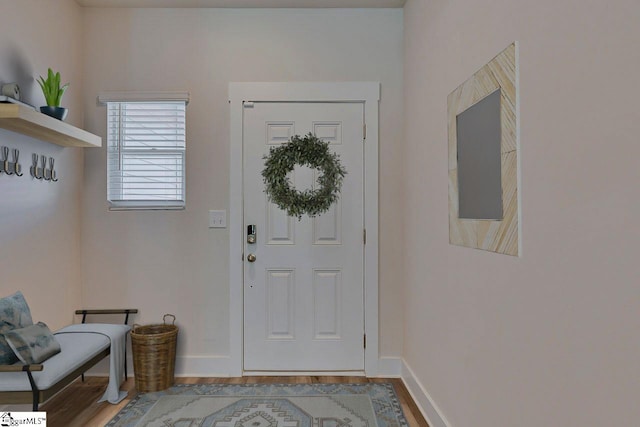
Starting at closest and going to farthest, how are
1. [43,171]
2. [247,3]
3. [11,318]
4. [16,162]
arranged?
[11,318]
[16,162]
[43,171]
[247,3]

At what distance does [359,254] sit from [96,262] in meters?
1.92

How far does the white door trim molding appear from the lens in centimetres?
319

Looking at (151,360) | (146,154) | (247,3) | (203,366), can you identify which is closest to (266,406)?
(203,366)

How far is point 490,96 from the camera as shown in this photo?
172 cm

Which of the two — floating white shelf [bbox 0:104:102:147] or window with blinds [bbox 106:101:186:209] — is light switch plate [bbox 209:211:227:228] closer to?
window with blinds [bbox 106:101:186:209]

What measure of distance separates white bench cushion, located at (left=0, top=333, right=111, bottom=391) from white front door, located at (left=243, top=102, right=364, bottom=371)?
3.32ft

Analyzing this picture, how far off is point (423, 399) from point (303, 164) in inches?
68.2

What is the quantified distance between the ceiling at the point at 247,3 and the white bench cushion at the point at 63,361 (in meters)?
2.29

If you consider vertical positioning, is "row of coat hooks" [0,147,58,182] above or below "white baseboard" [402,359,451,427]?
above

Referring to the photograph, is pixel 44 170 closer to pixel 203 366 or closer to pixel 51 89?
pixel 51 89

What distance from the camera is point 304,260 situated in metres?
3.21

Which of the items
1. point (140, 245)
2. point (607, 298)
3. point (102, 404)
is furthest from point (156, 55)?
point (607, 298)

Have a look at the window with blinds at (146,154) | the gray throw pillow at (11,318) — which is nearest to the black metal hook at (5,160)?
the gray throw pillow at (11,318)

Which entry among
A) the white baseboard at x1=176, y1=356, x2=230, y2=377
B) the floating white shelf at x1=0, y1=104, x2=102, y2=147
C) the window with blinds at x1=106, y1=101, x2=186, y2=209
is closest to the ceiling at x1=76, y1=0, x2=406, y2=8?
the window with blinds at x1=106, y1=101, x2=186, y2=209
